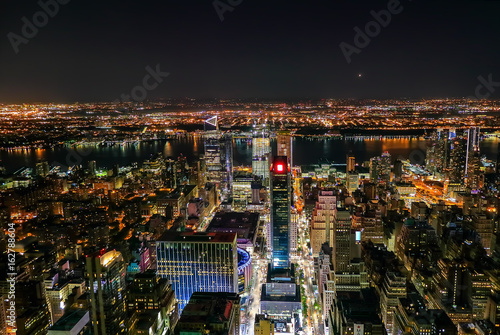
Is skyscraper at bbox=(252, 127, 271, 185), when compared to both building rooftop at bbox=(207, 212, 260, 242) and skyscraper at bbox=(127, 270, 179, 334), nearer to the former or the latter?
building rooftop at bbox=(207, 212, 260, 242)

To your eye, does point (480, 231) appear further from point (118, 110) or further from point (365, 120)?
point (365, 120)

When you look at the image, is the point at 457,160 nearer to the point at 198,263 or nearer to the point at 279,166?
the point at 279,166

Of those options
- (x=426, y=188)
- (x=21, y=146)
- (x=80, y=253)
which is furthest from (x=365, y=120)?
(x=80, y=253)

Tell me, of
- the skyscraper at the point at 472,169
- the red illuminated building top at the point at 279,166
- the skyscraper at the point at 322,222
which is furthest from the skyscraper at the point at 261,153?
the skyscraper at the point at 472,169

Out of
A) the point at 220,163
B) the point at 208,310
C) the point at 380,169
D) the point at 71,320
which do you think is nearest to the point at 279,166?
the point at 208,310

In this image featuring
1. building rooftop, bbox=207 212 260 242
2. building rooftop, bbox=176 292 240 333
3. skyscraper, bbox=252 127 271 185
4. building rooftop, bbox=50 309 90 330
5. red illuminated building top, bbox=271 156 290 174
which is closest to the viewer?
building rooftop, bbox=50 309 90 330

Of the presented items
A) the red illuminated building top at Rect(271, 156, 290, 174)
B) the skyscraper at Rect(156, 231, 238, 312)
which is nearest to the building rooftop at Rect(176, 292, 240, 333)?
the skyscraper at Rect(156, 231, 238, 312)

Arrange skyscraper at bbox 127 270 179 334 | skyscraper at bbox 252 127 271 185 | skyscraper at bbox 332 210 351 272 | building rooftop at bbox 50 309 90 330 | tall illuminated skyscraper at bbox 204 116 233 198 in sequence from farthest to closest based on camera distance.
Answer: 1. skyscraper at bbox 252 127 271 185
2. tall illuminated skyscraper at bbox 204 116 233 198
3. skyscraper at bbox 332 210 351 272
4. skyscraper at bbox 127 270 179 334
5. building rooftop at bbox 50 309 90 330
